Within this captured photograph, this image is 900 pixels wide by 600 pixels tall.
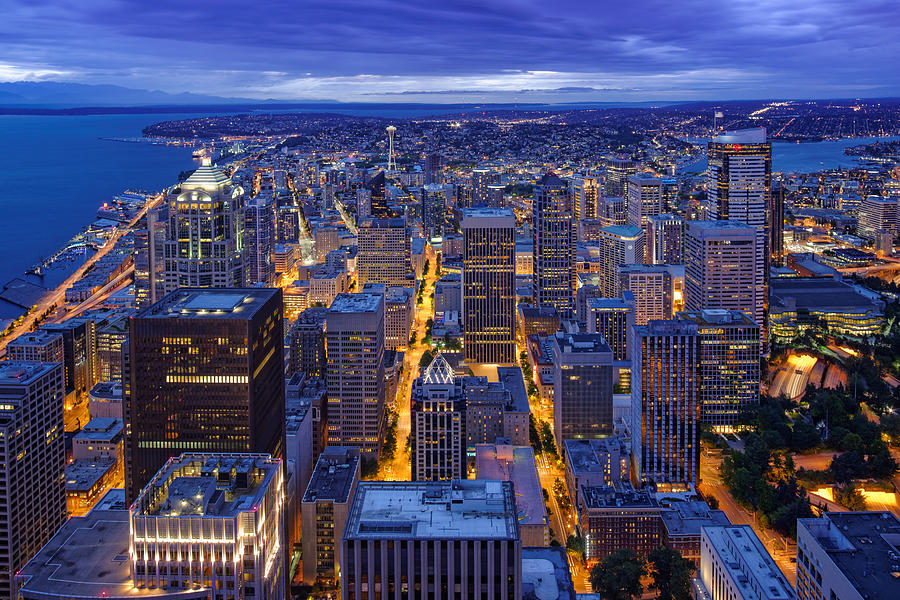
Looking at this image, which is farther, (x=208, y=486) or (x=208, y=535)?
(x=208, y=486)

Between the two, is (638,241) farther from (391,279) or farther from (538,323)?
(391,279)

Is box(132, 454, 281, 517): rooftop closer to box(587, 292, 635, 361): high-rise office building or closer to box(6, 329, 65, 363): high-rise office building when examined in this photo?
box(6, 329, 65, 363): high-rise office building

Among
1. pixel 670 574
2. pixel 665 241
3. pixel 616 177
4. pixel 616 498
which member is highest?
pixel 616 177

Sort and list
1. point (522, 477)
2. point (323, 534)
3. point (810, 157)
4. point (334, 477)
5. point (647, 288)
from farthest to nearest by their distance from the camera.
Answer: point (810, 157) → point (647, 288) → point (522, 477) → point (334, 477) → point (323, 534)

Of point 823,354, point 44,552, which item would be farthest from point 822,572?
point 823,354

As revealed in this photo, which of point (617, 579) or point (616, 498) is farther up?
point (616, 498)

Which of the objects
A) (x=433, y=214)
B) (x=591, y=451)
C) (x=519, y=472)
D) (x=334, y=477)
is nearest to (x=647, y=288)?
(x=591, y=451)

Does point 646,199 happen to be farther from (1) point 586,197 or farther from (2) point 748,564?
→ (2) point 748,564

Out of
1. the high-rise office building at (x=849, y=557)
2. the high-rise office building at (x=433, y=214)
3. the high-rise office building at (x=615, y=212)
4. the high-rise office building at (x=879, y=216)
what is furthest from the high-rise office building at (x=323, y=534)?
the high-rise office building at (x=879, y=216)
